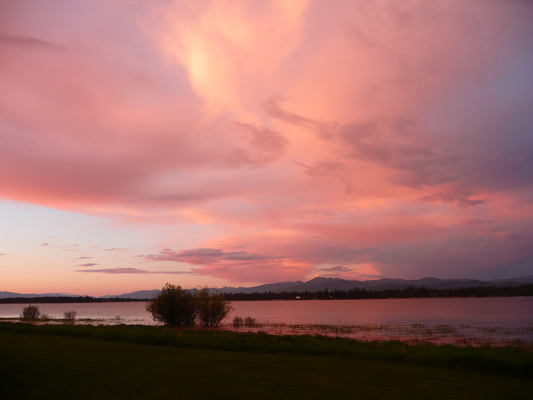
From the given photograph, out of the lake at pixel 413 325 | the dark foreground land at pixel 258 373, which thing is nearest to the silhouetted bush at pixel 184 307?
the lake at pixel 413 325

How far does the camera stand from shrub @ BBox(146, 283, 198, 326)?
62.7 m

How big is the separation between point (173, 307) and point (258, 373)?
4770cm

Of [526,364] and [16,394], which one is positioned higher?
[16,394]

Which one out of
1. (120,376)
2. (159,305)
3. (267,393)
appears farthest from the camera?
(159,305)

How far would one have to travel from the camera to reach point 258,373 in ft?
60.1

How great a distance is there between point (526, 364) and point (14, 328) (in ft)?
142

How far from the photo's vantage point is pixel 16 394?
1297 centimetres

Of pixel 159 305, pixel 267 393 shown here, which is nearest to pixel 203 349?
pixel 267 393

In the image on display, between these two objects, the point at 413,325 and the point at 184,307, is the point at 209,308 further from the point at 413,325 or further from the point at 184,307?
the point at 413,325

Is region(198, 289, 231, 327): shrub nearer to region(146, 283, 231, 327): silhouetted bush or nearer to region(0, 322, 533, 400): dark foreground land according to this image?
region(146, 283, 231, 327): silhouetted bush

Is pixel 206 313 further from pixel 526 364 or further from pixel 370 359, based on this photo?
pixel 526 364

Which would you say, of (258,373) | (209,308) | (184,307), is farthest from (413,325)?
(258,373)

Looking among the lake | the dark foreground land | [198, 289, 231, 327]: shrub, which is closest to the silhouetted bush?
[198, 289, 231, 327]: shrub

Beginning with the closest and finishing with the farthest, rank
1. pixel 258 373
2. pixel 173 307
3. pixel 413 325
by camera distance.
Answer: pixel 258 373, pixel 173 307, pixel 413 325
